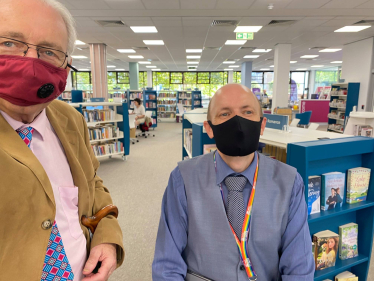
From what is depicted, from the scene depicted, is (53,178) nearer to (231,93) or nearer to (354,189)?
(231,93)

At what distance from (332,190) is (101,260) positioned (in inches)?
65.8

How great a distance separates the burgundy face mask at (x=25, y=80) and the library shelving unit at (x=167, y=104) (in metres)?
15.3

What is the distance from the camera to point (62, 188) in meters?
0.91

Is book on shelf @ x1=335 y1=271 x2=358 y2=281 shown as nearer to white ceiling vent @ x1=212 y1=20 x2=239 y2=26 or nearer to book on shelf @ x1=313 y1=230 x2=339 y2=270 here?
book on shelf @ x1=313 y1=230 x2=339 y2=270

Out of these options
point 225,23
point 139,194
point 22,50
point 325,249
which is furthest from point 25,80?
point 225,23

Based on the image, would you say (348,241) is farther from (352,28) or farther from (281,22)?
(352,28)

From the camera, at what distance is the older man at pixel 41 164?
2.34 feet

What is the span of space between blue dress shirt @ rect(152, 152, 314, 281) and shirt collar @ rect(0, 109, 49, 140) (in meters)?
0.72

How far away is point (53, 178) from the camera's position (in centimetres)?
90

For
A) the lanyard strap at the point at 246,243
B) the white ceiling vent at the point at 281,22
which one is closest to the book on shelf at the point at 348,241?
the lanyard strap at the point at 246,243

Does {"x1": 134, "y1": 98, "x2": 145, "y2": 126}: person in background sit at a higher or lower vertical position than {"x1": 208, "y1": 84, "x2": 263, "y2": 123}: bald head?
lower

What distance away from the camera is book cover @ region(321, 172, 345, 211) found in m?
1.83

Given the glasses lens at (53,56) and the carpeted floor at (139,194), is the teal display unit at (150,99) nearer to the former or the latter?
the carpeted floor at (139,194)

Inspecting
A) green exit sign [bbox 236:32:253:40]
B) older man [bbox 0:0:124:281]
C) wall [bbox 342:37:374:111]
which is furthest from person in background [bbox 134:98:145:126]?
older man [bbox 0:0:124:281]
